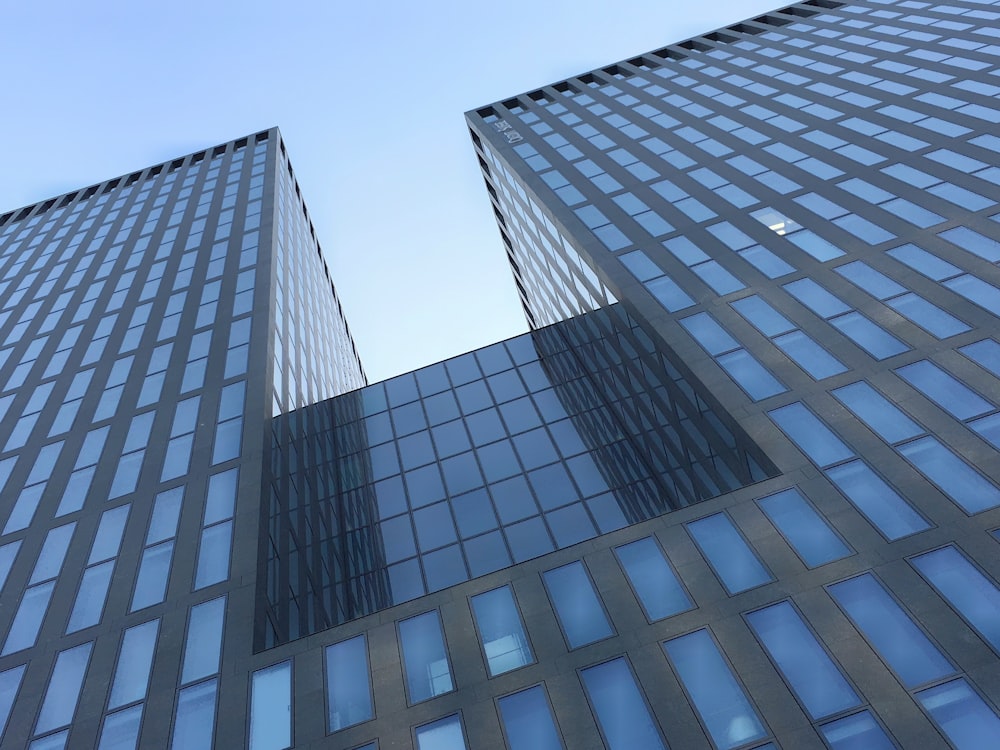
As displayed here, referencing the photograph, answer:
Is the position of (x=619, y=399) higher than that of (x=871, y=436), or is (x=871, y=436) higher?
(x=871, y=436)

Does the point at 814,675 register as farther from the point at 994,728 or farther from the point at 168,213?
the point at 168,213

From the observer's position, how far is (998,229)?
30859 millimetres

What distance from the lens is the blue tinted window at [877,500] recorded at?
2086 cm

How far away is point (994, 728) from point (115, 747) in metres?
21.5

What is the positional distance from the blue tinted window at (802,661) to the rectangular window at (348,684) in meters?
10.2

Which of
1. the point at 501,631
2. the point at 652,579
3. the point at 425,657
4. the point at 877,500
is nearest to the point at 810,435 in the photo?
the point at 877,500

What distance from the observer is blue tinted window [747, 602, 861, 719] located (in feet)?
57.9

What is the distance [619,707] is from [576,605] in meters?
3.38

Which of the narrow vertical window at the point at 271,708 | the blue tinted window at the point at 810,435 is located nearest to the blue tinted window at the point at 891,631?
the blue tinted window at the point at 810,435

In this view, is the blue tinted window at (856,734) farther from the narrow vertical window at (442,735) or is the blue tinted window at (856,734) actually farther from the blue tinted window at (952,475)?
the narrow vertical window at (442,735)

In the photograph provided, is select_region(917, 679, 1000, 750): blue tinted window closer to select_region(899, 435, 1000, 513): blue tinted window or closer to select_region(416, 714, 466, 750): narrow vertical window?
select_region(899, 435, 1000, 513): blue tinted window

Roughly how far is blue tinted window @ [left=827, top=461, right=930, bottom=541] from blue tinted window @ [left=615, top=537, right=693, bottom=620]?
5533mm

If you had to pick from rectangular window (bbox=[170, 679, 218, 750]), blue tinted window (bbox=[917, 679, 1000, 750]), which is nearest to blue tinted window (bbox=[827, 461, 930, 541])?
blue tinted window (bbox=[917, 679, 1000, 750])

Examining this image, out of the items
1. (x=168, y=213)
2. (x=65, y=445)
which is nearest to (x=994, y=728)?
(x=65, y=445)
